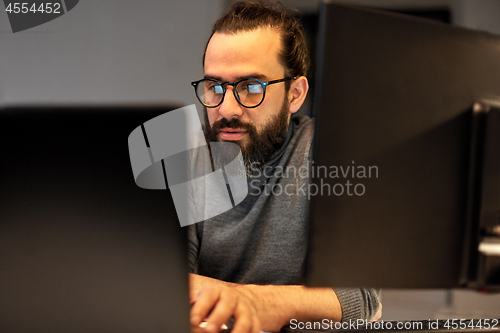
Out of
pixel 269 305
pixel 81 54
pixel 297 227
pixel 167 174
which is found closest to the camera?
pixel 167 174

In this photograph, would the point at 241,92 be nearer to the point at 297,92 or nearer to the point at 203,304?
the point at 297,92

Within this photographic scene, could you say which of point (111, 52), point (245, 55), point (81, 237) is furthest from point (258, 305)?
point (111, 52)

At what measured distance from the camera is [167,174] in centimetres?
36

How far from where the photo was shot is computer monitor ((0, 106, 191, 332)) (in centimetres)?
36

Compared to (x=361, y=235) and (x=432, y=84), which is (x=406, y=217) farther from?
(x=432, y=84)

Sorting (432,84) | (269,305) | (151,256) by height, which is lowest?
(269,305)

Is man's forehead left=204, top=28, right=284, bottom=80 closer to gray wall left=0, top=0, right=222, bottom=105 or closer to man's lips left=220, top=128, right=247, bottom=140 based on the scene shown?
man's lips left=220, top=128, right=247, bottom=140

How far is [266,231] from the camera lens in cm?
100

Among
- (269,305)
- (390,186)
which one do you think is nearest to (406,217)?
(390,186)

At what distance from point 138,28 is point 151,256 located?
55.8 inches

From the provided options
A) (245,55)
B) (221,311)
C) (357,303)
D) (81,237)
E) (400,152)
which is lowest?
(357,303)

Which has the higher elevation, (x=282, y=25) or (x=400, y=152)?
(x=282, y=25)

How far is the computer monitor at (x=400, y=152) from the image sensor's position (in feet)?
1.23

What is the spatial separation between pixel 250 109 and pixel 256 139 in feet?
0.37
